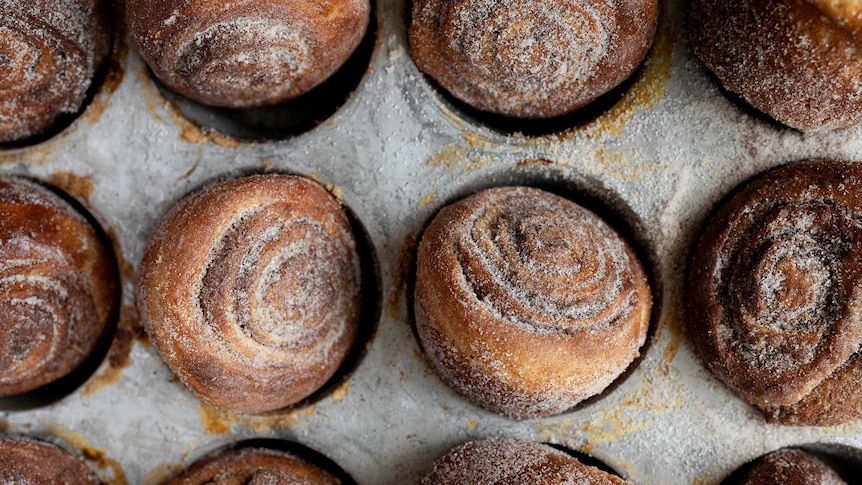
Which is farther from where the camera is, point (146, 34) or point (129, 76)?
point (129, 76)

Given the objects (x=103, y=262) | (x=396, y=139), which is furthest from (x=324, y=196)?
(x=103, y=262)

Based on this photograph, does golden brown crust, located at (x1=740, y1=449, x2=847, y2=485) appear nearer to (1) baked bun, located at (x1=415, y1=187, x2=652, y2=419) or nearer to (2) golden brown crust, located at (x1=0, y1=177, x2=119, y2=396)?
(1) baked bun, located at (x1=415, y1=187, x2=652, y2=419)

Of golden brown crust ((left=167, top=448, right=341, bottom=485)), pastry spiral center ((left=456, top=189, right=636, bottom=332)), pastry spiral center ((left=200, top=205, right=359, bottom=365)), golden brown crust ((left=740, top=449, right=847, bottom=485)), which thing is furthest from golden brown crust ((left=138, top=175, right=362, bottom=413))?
golden brown crust ((left=740, top=449, right=847, bottom=485))

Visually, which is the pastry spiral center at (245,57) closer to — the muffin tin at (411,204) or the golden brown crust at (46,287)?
the muffin tin at (411,204)

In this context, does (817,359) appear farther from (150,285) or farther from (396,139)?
(150,285)

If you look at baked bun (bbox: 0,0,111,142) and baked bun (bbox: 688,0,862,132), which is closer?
baked bun (bbox: 688,0,862,132)

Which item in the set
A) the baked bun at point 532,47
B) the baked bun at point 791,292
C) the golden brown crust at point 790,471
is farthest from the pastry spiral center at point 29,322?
the golden brown crust at point 790,471
